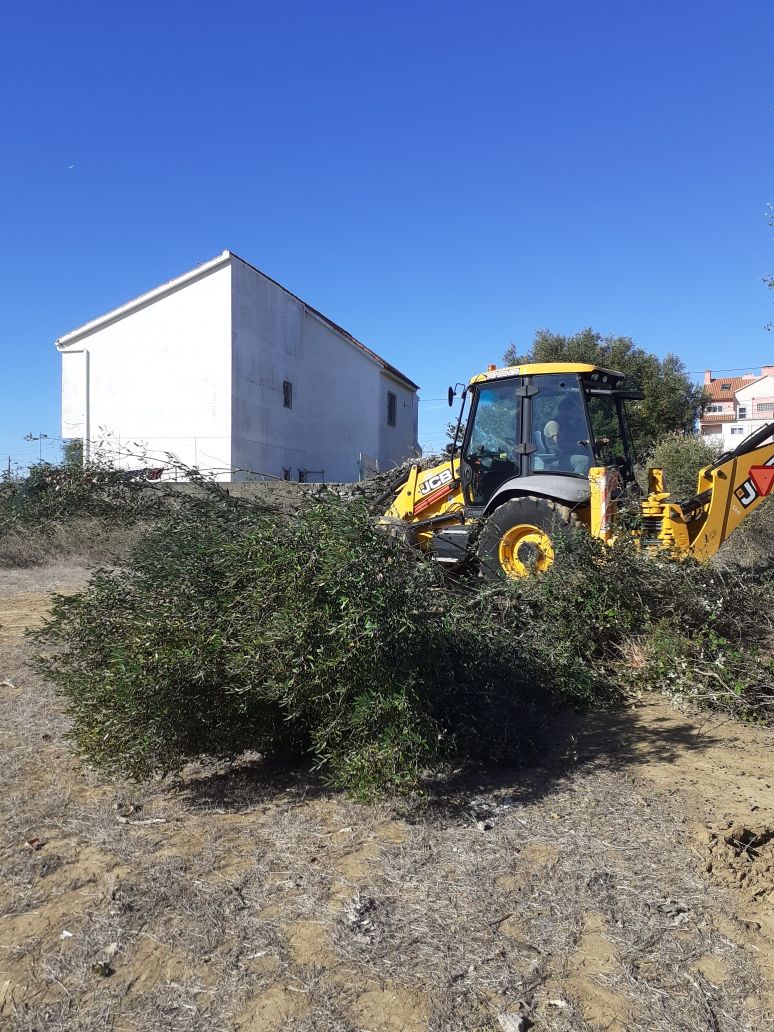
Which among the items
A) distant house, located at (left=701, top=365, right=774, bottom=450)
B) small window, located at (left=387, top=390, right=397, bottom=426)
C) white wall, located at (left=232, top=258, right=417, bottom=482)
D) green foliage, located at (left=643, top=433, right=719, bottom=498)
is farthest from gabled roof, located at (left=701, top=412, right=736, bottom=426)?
green foliage, located at (left=643, top=433, right=719, bottom=498)

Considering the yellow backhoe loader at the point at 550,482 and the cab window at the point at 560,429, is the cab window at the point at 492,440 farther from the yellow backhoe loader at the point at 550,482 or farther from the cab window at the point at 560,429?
the cab window at the point at 560,429

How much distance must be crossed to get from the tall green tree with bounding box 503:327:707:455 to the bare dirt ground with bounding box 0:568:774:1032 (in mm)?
21333

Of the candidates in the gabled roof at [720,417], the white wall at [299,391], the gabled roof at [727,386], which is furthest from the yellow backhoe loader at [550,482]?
the gabled roof at [727,386]

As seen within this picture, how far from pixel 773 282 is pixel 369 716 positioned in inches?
409

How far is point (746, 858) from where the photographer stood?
11.4 ft

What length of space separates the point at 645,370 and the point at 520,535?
63.4 feet

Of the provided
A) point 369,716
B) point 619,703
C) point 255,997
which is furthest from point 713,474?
point 255,997

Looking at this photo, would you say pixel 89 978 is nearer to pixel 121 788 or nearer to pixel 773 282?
pixel 121 788

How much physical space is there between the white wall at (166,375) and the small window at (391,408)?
31.6 feet

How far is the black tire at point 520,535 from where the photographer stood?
721 cm

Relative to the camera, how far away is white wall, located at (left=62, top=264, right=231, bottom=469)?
22.4 metres

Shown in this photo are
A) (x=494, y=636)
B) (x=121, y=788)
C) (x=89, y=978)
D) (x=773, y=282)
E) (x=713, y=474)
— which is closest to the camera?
(x=89, y=978)

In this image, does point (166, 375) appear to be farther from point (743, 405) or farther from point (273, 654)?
point (743, 405)

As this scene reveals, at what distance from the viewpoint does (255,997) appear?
258cm
